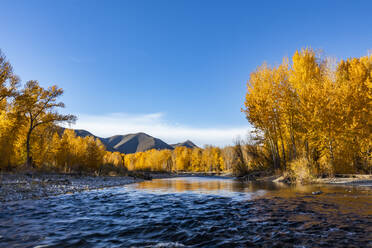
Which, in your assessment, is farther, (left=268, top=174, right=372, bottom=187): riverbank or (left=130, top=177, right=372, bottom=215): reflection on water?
(left=268, top=174, right=372, bottom=187): riverbank

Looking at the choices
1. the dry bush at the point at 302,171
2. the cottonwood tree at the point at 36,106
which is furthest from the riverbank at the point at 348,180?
the cottonwood tree at the point at 36,106

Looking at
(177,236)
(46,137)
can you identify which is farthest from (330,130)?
(46,137)

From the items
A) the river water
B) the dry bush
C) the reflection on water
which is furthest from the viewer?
the dry bush

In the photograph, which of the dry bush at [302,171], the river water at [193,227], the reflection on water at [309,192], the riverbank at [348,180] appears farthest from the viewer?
the dry bush at [302,171]

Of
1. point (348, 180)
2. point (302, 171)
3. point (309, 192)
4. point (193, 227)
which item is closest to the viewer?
point (193, 227)

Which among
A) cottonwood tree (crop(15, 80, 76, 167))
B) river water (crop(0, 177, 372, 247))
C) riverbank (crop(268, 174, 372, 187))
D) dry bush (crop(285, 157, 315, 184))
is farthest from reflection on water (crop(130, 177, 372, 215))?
cottonwood tree (crop(15, 80, 76, 167))

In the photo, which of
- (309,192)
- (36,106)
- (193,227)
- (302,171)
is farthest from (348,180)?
(36,106)

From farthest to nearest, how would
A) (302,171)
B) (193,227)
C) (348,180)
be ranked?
(302,171)
(348,180)
(193,227)

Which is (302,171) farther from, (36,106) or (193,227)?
(36,106)

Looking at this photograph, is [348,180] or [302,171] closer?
[348,180]

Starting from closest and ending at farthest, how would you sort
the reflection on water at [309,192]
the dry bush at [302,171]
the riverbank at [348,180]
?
the reflection on water at [309,192] < the riverbank at [348,180] < the dry bush at [302,171]

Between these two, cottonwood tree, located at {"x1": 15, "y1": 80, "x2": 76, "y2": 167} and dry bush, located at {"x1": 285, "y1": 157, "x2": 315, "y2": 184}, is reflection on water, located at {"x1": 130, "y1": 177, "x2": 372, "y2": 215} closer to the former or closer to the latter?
dry bush, located at {"x1": 285, "y1": 157, "x2": 315, "y2": 184}

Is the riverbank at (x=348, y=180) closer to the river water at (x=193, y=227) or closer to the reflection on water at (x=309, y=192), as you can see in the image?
the reflection on water at (x=309, y=192)

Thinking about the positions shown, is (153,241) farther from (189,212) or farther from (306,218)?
(306,218)
